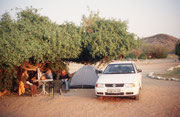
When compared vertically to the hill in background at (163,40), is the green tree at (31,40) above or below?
below

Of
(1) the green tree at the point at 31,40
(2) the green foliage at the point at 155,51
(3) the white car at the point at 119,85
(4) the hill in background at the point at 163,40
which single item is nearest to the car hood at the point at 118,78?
(3) the white car at the point at 119,85

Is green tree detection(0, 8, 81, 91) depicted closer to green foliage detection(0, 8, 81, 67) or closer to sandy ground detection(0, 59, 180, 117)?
green foliage detection(0, 8, 81, 67)

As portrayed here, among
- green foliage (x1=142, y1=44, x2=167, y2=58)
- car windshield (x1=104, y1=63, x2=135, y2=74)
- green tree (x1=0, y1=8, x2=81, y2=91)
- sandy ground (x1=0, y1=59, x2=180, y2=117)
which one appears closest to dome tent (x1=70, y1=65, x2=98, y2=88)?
green tree (x1=0, y1=8, x2=81, y2=91)

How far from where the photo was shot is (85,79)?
11.5 m

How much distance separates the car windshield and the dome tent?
277 cm

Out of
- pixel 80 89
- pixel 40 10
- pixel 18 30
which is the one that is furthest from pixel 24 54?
pixel 80 89

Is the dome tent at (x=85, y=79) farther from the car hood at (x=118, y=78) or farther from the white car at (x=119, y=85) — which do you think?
the car hood at (x=118, y=78)

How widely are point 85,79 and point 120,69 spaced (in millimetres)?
3393

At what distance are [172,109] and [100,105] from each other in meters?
2.77

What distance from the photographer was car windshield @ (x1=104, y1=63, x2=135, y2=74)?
27.7 feet

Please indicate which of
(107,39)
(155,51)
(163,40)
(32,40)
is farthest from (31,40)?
(163,40)

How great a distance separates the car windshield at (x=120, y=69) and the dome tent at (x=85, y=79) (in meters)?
2.77

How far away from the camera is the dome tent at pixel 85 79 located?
11.4 meters

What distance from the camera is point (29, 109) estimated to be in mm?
7055
